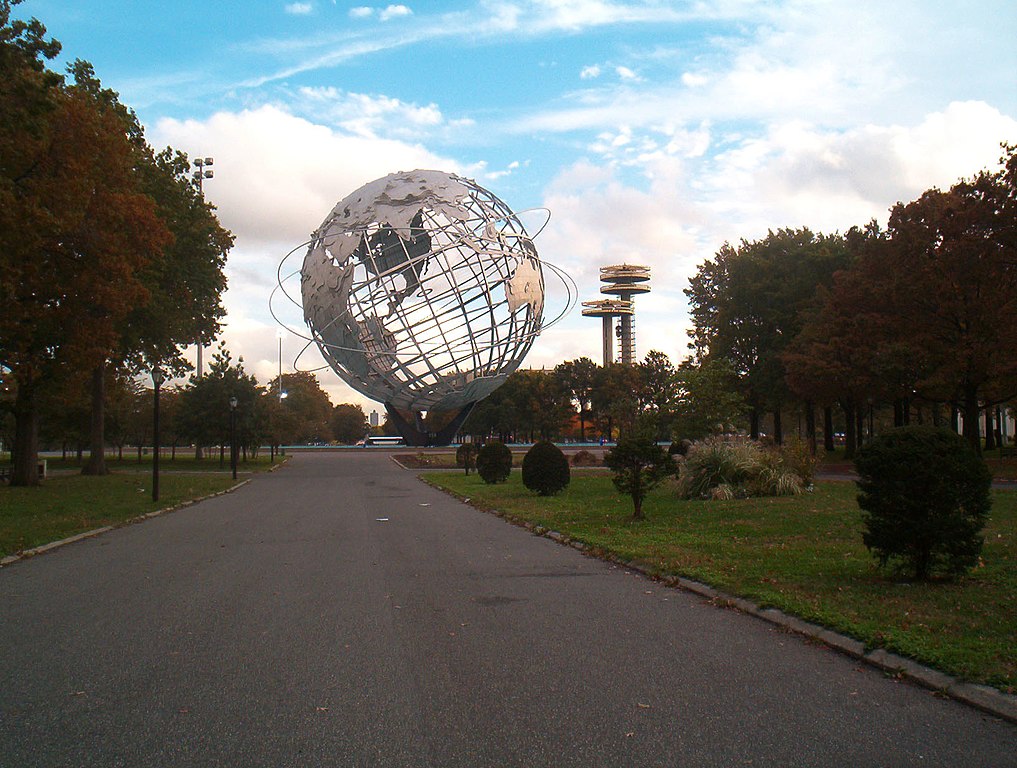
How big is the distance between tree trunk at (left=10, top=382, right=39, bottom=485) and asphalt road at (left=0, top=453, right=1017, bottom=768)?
63.9 ft

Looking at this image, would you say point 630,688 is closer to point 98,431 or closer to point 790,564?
point 790,564

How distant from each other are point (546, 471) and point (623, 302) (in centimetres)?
12827

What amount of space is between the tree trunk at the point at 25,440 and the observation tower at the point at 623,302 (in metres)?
122

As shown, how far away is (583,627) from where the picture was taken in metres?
6.72

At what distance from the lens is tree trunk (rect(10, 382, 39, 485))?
26.7 m

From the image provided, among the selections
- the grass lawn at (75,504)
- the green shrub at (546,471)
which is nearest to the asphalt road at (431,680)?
the grass lawn at (75,504)

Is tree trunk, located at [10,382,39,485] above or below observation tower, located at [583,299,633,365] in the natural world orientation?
below

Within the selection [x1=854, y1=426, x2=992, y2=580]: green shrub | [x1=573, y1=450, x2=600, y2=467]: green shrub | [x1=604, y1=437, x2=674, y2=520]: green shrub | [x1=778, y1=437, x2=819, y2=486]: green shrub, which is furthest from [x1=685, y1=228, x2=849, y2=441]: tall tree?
[x1=854, y1=426, x2=992, y2=580]: green shrub

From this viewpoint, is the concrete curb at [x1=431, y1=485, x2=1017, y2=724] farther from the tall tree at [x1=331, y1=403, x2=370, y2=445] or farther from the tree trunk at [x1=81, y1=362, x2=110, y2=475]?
the tall tree at [x1=331, y1=403, x2=370, y2=445]

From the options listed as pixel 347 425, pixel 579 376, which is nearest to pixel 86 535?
pixel 579 376

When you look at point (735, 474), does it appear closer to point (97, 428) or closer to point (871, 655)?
point (871, 655)

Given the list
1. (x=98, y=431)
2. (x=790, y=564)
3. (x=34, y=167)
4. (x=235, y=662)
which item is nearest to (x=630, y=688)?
(x=235, y=662)

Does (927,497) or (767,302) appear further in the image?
(767,302)

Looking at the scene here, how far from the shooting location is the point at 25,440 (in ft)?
89.8
